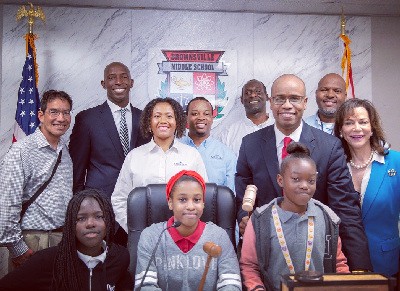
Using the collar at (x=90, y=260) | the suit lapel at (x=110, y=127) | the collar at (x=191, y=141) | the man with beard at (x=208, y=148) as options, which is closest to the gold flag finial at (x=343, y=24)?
the man with beard at (x=208, y=148)

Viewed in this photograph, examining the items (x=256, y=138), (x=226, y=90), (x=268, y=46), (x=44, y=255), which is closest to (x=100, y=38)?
(x=226, y=90)

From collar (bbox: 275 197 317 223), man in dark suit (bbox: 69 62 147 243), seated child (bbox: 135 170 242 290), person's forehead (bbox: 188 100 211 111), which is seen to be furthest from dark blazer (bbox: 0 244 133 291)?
person's forehead (bbox: 188 100 211 111)

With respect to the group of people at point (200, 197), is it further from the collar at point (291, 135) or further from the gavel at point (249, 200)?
the gavel at point (249, 200)

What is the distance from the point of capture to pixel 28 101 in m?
5.30

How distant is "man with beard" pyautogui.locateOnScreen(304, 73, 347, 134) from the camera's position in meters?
4.51

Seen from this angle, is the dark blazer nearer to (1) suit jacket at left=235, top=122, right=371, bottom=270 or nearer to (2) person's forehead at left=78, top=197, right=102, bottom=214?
(2) person's forehead at left=78, top=197, right=102, bottom=214

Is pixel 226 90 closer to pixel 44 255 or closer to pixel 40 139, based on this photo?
pixel 40 139

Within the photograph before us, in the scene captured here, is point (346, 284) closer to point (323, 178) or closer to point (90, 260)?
point (323, 178)

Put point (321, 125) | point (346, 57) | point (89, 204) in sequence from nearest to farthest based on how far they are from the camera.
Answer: point (89, 204) → point (321, 125) → point (346, 57)

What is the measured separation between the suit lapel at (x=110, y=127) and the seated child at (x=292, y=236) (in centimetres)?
187

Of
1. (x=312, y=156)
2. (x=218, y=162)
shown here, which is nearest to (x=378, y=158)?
(x=312, y=156)

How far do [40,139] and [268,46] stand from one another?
3.49 metres

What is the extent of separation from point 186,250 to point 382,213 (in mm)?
1288

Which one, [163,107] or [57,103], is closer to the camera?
[163,107]
